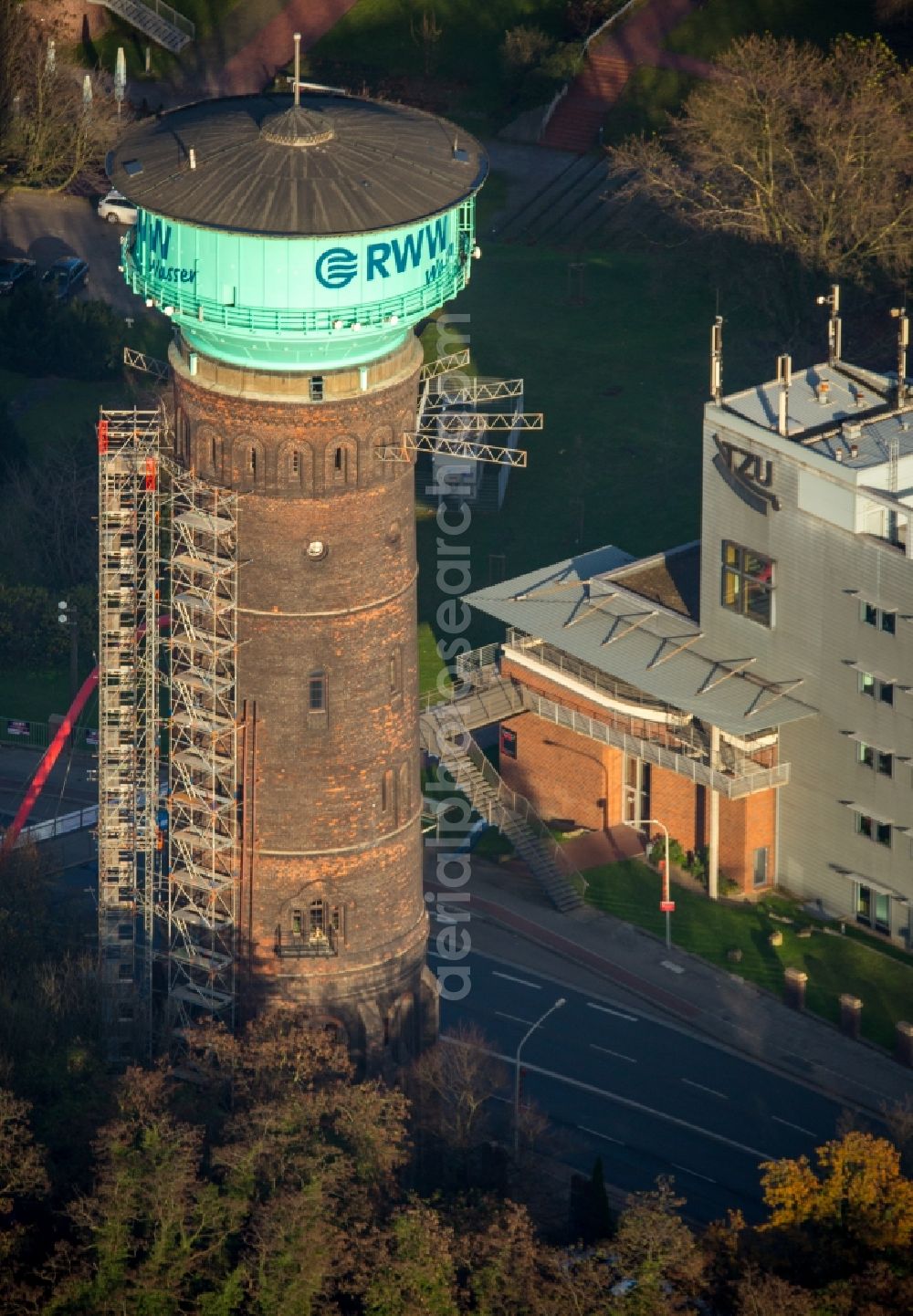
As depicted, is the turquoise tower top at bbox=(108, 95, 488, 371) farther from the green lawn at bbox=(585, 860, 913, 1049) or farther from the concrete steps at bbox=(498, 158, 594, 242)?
the concrete steps at bbox=(498, 158, 594, 242)

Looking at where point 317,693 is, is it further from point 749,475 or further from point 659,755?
point 659,755

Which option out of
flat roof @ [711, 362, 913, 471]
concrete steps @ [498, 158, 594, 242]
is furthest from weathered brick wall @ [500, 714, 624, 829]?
concrete steps @ [498, 158, 594, 242]

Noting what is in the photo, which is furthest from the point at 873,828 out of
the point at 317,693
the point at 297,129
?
the point at 297,129

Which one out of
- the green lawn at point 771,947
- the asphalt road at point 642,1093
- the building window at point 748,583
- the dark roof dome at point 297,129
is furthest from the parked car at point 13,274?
the dark roof dome at point 297,129

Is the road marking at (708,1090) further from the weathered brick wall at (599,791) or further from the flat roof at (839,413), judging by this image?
the flat roof at (839,413)

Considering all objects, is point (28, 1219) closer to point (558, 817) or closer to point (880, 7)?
point (558, 817)

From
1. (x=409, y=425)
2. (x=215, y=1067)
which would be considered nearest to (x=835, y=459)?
(x=409, y=425)
